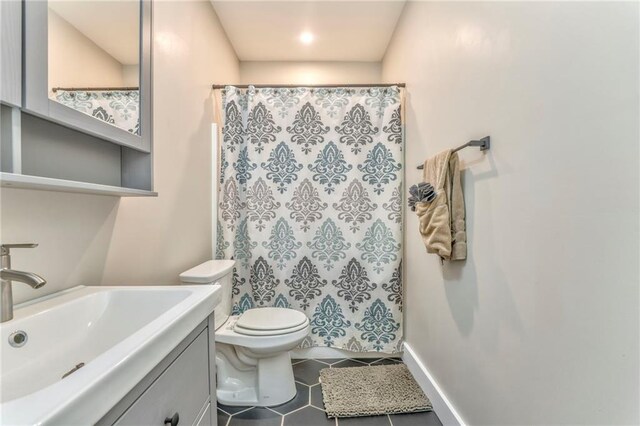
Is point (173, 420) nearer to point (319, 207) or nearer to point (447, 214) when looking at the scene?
point (447, 214)

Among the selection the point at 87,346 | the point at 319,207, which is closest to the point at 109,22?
the point at 87,346

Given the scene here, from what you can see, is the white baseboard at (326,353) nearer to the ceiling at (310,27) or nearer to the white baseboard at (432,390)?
the white baseboard at (432,390)

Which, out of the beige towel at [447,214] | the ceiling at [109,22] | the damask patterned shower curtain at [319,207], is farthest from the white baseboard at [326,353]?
the ceiling at [109,22]

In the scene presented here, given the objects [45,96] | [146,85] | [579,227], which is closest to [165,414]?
[45,96]

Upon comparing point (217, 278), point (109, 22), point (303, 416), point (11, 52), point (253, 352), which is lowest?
point (303, 416)

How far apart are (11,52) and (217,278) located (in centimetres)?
121

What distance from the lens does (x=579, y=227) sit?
28.3 inches

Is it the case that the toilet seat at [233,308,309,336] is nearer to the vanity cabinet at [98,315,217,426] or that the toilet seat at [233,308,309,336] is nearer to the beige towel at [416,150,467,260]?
the vanity cabinet at [98,315,217,426]

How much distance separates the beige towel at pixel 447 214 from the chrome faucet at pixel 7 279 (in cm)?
132

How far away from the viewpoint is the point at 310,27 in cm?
233

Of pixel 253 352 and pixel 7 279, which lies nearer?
pixel 7 279

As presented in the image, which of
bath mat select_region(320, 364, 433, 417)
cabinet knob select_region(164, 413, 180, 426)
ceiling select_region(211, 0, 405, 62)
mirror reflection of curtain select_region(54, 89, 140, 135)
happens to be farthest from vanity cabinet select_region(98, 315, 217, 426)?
ceiling select_region(211, 0, 405, 62)

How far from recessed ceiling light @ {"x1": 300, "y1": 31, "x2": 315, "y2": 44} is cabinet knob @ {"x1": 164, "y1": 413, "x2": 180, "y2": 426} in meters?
2.60

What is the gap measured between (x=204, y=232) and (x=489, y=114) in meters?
1.78
